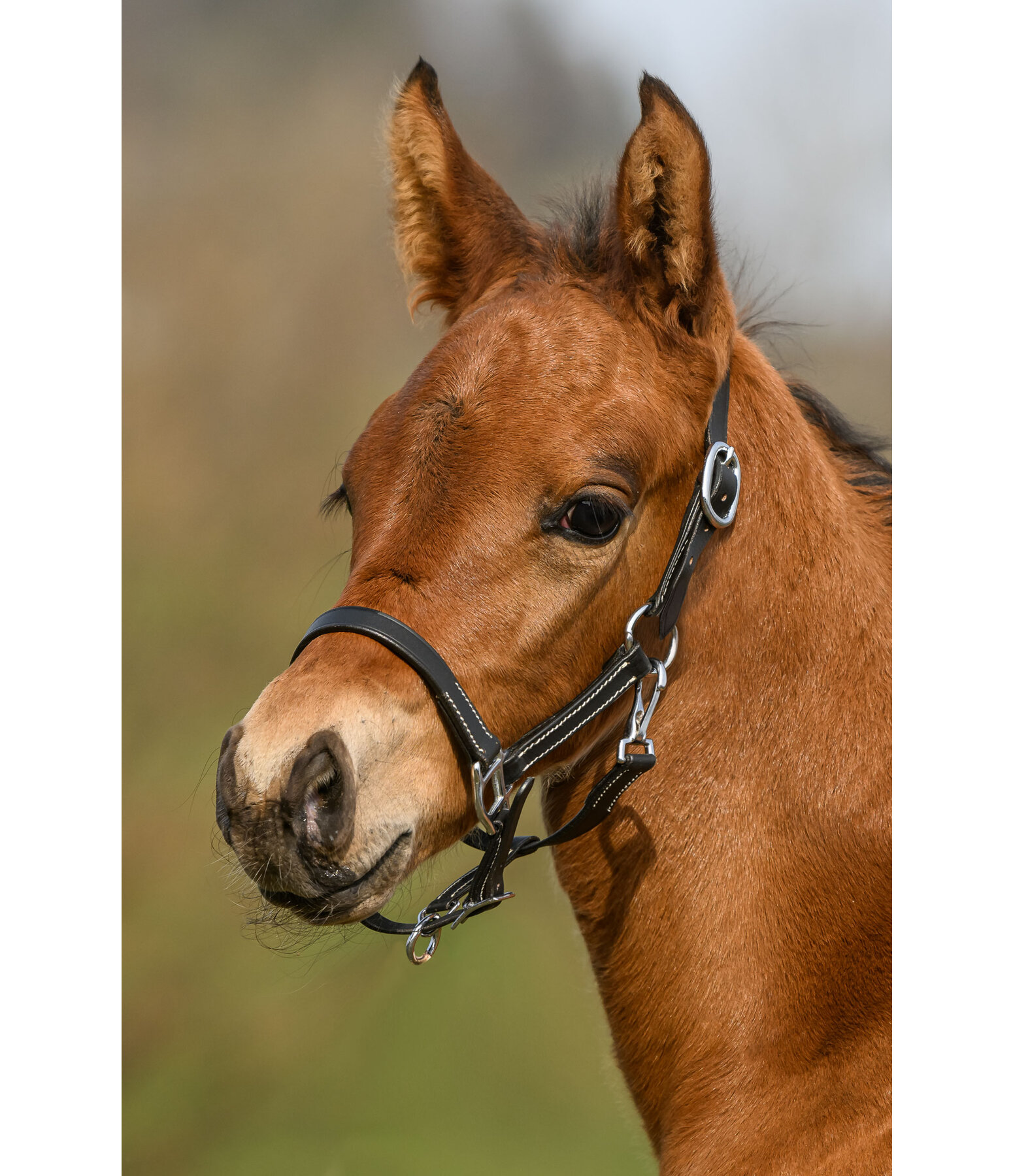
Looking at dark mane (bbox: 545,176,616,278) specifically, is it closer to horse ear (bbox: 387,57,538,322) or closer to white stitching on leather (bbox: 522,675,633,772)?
horse ear (bbox: 387,57,538,322)

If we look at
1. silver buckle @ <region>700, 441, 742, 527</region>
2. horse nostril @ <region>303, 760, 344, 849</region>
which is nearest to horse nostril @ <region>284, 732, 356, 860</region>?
horse nostril @ <region>303, 760, 344, 849</region>

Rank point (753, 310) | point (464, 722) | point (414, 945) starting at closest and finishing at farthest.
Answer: point (464, 722) < point (414, 945) < point (753, 310)

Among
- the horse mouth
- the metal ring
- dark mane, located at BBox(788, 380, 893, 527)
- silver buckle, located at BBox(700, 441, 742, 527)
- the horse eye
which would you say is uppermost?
dark mane, located at BBox(788, 380, 893, 527)

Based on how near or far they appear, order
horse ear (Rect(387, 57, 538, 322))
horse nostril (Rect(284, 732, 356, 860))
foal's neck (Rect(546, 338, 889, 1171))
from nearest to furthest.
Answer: horse nostril (Rect(284, 732, 356, 860)), foal's neck (Rect(546, 338, 889, 1171)), horse ear (Rect(387, 57, 538, 322))

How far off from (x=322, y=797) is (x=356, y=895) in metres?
0.18

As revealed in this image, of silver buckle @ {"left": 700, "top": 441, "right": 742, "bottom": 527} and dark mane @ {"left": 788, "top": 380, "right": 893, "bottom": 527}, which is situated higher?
dark mane @ {"left": 788, "top": 380, "right": 893, "bottom": 527}

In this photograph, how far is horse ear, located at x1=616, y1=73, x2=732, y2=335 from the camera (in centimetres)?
157

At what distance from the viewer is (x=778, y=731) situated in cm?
178

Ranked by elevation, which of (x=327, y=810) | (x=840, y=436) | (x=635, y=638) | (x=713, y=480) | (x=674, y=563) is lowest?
(x=327, y=810)

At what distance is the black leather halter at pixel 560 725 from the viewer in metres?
1.52

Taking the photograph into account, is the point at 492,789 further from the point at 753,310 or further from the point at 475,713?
the point at 753,310

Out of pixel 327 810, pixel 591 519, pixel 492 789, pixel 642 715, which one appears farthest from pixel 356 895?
pixel 591 519

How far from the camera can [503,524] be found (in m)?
1.52
